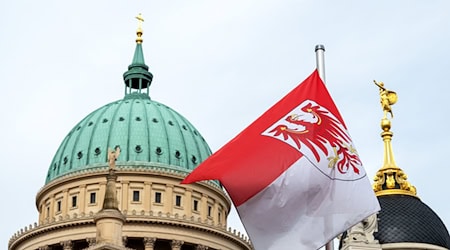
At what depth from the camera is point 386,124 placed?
5338 cm

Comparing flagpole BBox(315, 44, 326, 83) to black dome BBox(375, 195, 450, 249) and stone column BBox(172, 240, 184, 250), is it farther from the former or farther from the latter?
stone column BBox(172, 240, 184, 250)

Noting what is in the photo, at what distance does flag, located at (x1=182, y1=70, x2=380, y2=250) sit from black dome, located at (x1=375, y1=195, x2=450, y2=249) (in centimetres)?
2734

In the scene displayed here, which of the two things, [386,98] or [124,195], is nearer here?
[386,98]

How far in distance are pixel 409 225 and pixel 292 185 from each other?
28506 millimetres

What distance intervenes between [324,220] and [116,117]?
77297 millimetres

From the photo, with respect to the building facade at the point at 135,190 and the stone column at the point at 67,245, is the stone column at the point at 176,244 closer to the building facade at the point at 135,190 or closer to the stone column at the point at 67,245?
the building facade at the point at 135,190

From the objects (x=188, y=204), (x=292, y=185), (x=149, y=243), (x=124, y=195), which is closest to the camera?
(x=292, y=185)

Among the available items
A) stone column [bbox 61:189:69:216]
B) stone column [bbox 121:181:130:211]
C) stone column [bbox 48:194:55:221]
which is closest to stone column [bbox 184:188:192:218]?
stone column [bbox 121:181:130:211]

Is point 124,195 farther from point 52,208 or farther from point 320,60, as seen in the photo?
point 320,60

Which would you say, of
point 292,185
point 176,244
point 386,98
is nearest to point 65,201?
point 176,244

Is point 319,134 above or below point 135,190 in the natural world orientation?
below

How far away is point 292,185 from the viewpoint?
1939cm

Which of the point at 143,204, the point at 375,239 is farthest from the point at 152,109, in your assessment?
the point at 375,239

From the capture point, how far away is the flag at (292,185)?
19.3m
